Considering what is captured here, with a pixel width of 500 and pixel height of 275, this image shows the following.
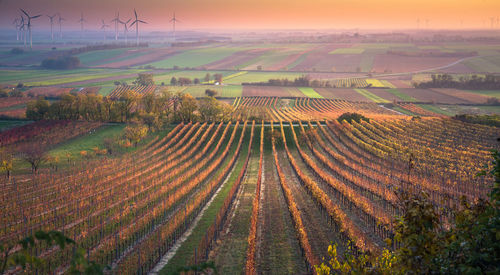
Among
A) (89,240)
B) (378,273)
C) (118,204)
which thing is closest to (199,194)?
(118,204)

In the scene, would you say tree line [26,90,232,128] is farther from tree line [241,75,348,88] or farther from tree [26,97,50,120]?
tree line [241,75,348,88]

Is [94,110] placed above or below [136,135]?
above

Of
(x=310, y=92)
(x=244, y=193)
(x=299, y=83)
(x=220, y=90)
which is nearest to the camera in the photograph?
(x=244, y=193)

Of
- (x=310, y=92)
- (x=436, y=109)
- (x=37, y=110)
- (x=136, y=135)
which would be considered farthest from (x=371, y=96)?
(x=37, y=110)

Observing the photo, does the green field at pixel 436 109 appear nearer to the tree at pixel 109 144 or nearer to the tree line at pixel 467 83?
the tree line at pixel 467 83

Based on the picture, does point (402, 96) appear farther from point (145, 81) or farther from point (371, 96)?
point (145, 81)

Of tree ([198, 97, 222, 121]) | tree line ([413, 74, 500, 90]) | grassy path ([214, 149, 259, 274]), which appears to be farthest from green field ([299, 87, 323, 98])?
grassy path ([214, 149, 259, 274])

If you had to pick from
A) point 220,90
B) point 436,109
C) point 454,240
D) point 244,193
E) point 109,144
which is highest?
point 454,240

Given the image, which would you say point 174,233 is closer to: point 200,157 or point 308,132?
point 200,157
